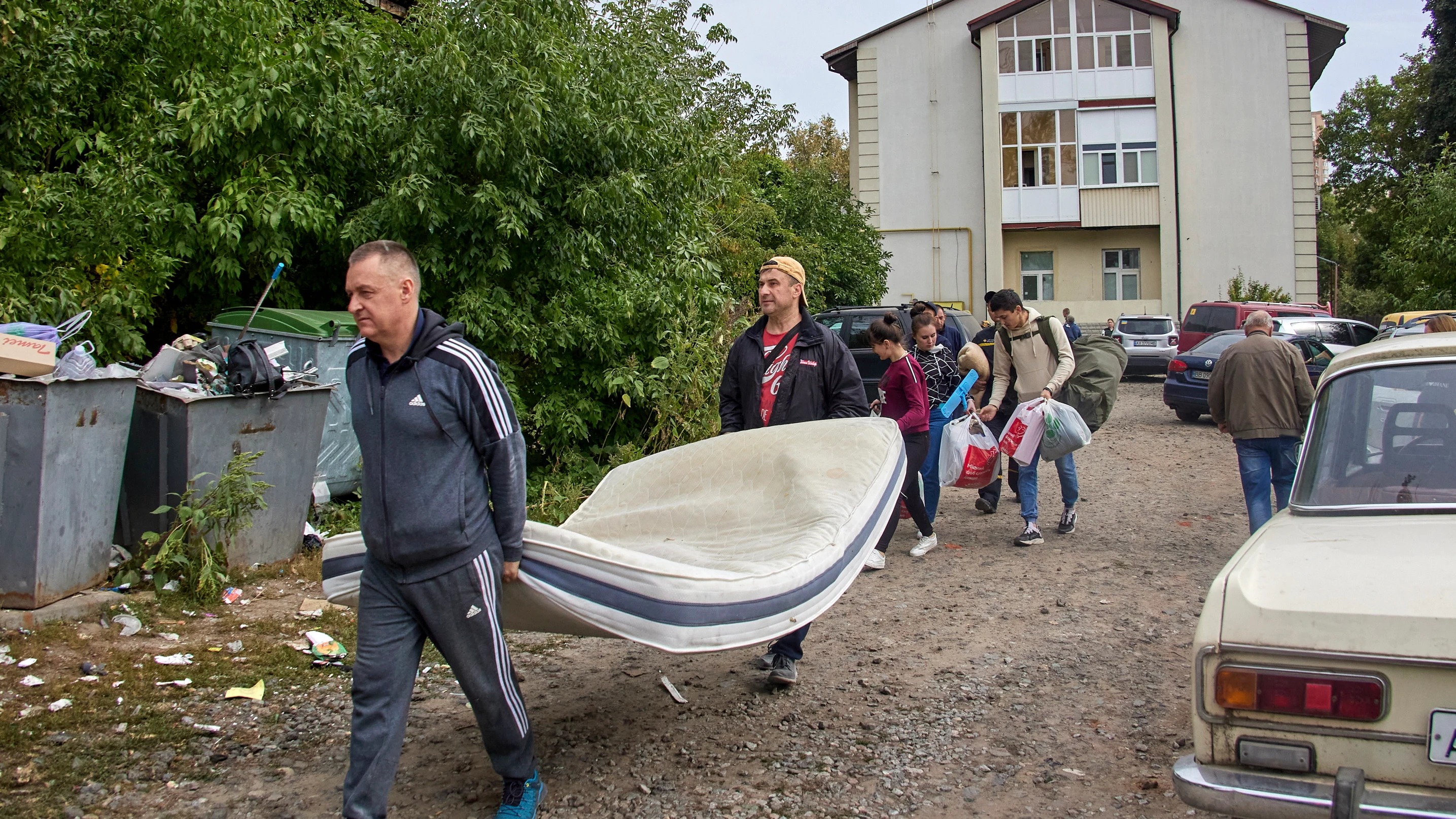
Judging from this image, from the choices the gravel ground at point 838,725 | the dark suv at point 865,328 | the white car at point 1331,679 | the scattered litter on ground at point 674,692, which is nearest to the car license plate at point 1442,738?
the white car at point 1331,679

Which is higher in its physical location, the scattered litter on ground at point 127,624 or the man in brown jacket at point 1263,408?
the man in brown jacket at point 1263,408

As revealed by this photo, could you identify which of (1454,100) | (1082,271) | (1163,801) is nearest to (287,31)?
(1163,801)

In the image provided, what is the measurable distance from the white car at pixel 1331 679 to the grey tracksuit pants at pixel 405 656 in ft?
6.70

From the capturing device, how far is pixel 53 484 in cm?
524

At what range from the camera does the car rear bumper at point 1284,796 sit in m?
2.54

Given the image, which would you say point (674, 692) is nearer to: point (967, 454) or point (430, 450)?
point (430, 450)

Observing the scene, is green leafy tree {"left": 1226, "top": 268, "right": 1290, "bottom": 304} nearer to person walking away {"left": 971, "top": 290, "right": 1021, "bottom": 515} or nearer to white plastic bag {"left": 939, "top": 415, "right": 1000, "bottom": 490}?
person walking away {"left": 971, "top": 290, "right": 1021, "bottom": 515}

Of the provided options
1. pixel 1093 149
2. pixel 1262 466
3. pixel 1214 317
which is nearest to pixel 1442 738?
pixel 1262 466

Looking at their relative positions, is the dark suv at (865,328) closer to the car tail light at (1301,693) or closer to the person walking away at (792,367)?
the person walking away at (792,367)

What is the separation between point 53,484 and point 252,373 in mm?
1279

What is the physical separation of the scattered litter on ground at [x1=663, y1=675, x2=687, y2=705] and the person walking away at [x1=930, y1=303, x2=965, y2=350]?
5.81m

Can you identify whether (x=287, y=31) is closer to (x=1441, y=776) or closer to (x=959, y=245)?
(x=1441, y=776)

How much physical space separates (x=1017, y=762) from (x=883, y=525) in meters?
1.06

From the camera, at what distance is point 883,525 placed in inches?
174
